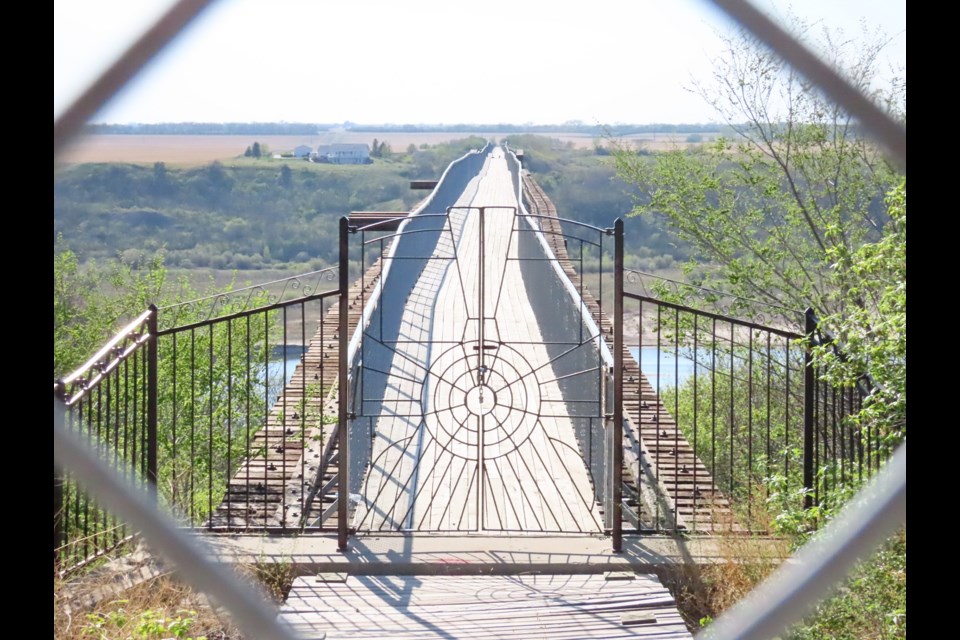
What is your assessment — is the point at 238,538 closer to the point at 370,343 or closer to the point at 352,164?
the point at 370,343

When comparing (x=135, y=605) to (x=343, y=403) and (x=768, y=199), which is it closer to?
(x=343, y=403)

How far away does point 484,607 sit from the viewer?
543 centimetres

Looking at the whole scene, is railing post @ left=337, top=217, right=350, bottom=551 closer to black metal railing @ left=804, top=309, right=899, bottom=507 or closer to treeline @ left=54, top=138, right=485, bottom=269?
black metal railing @ left=804, top=309, right=899, bottom=507

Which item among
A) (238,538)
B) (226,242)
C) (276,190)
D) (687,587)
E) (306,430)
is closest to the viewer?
(687,587)

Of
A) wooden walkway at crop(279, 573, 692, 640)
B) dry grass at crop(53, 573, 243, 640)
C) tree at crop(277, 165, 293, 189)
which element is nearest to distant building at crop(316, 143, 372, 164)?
tree at crop(277, 165, 293, 189)

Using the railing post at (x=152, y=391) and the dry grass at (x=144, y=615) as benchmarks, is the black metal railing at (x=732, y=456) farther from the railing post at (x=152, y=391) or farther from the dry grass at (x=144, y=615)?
the railing post at (x=152, y=391)

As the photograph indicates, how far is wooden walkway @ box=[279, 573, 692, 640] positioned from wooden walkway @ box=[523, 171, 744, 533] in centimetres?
81

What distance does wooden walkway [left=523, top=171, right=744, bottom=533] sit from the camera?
6.53 m

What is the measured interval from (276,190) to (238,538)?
3667 centimetres

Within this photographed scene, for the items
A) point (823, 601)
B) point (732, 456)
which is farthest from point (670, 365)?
point (823, 601)

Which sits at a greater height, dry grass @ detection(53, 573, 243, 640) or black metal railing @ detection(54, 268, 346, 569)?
black metal railing @ detection(54, 268, 346, 569)

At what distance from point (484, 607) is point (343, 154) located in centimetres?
3536
